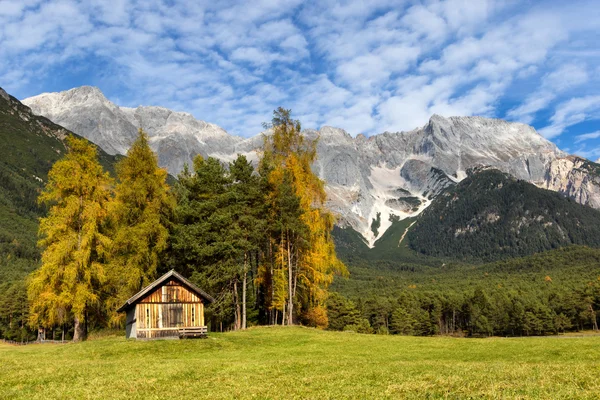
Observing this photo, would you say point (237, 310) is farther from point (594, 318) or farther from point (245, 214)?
point (594, 318)

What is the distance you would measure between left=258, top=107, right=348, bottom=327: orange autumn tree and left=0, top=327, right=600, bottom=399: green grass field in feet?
53.2

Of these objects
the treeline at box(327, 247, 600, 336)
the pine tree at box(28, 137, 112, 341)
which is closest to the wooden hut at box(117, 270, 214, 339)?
the pine tree at box(28, 137, 112, 341)

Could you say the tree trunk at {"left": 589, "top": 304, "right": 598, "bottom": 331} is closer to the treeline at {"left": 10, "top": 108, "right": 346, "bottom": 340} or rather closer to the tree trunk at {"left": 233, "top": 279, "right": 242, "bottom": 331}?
the treeline at {"left": 10, "top": 108, "right": 346, "bottom": 340}

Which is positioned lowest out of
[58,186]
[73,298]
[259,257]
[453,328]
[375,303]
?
[453,328]

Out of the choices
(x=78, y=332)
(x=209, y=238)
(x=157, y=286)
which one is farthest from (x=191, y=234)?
(x=78, y=332)

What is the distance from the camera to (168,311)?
129 ft

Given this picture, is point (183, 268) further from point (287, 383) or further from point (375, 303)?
point (375, 303)

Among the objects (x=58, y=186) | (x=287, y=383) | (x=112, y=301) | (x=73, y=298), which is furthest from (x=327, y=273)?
(x=287, y=383)

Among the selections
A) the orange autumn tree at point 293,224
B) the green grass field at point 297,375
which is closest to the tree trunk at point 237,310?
the orange autumn tree at point 293,224

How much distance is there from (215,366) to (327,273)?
29905 mm

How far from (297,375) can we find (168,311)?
2343 cm

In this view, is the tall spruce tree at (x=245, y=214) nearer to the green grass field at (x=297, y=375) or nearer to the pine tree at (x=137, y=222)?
the pine tree at (x=137, y=222)

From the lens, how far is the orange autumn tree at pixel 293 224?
156 ft

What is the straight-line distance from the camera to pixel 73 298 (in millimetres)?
39719
